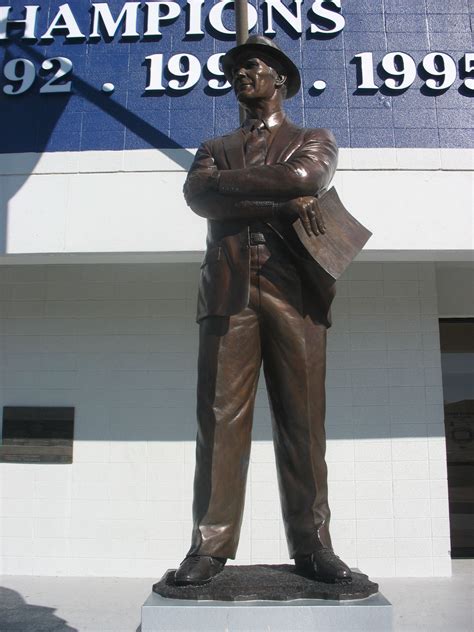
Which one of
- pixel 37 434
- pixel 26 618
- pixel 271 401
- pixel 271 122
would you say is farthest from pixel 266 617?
pixel 37 434

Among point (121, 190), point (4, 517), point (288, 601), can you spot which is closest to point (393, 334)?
point (121, 190)

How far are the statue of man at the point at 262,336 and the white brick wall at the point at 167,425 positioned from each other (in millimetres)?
4278

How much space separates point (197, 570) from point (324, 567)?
1.51 ft

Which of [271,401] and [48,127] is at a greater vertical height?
[48,127]

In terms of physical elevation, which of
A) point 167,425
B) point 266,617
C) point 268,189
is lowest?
point 266,617

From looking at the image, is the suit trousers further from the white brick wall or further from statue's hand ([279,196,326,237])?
the white brick wall

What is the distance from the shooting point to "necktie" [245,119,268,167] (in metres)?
2.82

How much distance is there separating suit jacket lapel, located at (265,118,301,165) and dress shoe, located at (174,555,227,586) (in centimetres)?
158

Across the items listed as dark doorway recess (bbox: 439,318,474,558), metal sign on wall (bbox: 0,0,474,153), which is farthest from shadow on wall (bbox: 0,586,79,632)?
dark doorway recess (bbox: 439,318,474,558)

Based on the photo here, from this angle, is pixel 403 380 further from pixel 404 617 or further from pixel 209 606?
pixel 209 606

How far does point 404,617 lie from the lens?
516 centimetres

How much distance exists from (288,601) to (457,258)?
4.75 metres

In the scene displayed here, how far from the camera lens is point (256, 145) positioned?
2.87 m

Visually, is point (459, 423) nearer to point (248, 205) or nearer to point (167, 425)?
point (167, 425)
